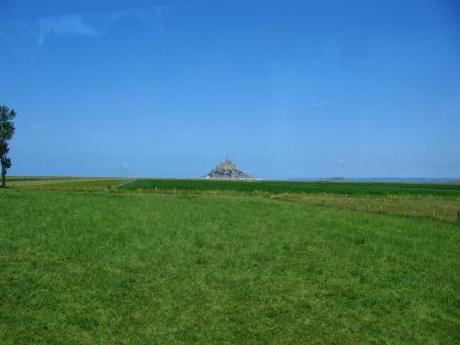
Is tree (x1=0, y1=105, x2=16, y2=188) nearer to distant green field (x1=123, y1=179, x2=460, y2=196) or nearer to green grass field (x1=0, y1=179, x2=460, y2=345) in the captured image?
distant green field (x1=123, y1=179, x2=460, y2=196)

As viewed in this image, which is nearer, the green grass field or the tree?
the green grass field

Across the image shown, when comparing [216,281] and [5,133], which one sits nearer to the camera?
[216,281]

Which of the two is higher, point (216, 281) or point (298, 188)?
point (298, 188)

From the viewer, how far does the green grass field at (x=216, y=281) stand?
15.7m

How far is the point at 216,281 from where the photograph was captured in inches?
810

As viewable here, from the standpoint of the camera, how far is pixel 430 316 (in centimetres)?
1792

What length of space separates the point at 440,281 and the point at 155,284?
13.2 meters

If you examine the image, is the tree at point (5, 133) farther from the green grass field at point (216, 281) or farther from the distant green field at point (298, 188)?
the green grass field at point (216, 281)

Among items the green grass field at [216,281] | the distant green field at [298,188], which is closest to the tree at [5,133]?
the distant green field at [298,188]

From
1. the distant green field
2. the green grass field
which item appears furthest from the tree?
the green grass field

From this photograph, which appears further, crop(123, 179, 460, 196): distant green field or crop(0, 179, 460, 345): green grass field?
crop(123, 179, 460, 196): distant green field

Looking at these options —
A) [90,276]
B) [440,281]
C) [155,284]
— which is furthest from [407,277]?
[90,276]

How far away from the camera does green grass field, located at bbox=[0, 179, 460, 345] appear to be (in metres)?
15.7

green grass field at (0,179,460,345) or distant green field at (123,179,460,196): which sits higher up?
distant green field at (123,179,460,196)
